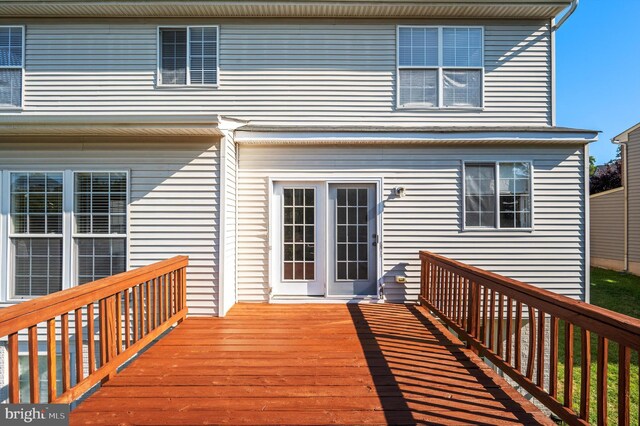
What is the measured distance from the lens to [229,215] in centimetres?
498

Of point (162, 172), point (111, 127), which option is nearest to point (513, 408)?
point (162, 172)

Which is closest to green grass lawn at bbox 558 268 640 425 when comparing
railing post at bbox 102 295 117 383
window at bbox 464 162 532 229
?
window at bbox 464 162 532 229

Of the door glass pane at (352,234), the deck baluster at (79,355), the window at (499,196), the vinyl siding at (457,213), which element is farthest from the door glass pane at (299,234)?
the deck baluster at (79,355)

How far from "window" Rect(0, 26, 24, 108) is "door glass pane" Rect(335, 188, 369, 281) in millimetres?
5572

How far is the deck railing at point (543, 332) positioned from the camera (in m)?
1.96

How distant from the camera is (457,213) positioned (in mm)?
5566

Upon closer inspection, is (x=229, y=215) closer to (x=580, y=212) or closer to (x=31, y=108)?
(x=31, y=108)

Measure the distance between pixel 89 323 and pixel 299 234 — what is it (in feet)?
10.3

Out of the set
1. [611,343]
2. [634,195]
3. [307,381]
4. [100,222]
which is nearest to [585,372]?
[307,381]

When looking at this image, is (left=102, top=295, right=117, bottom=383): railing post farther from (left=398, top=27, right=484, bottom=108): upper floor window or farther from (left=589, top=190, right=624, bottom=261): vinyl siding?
(left=589, top=190, right=624, bottom=261): vinyl siding

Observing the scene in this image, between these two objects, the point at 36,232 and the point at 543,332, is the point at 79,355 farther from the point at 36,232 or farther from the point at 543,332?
the point at 543,332

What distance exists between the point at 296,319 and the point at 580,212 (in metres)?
4.75

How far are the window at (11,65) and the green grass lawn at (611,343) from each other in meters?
10.3

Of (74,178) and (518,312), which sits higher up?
(74,178)
